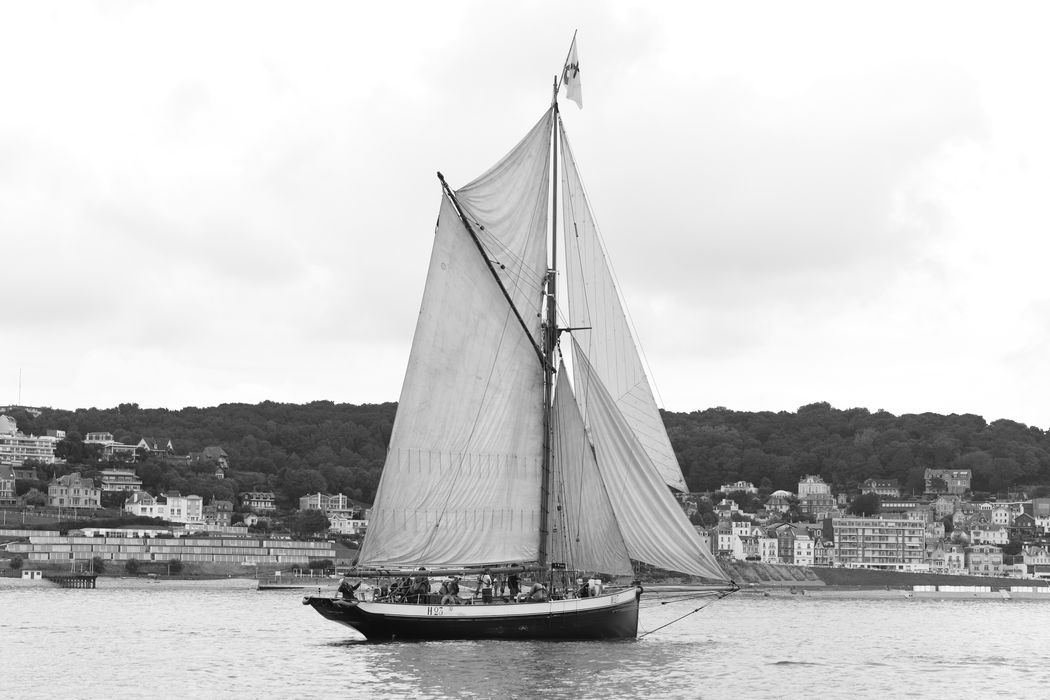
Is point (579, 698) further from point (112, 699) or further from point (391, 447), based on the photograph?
point (391, 447)

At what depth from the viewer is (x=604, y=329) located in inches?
1989

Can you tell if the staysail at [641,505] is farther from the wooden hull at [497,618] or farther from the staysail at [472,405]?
the staysail at [472,405]

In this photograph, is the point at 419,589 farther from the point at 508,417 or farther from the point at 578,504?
the point at 508,417

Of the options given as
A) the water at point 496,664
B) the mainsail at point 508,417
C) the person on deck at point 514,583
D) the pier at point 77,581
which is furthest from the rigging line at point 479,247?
the pier at point 77,581

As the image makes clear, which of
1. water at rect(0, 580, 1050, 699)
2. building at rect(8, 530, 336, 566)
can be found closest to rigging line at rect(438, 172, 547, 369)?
water at rect(0, 580, 1050, 699)

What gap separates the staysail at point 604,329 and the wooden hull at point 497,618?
4657 mm

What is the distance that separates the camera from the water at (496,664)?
4109cm

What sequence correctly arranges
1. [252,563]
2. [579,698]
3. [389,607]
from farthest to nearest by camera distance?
[252,563] < [389,607] < [579,698]

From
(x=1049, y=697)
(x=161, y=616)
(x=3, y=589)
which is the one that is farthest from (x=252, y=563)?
(x=1049, y=697)

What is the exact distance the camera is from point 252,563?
590ft

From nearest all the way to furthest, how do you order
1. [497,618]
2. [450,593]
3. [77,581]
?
[497,618]
[450,593]
[77,581]

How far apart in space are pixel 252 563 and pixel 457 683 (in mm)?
142327

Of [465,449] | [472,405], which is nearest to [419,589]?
[465,449]

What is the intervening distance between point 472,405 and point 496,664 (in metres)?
9.16
